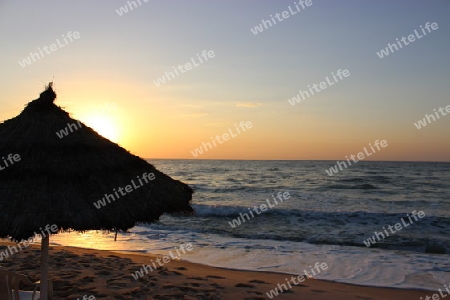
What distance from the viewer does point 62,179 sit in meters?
3.44

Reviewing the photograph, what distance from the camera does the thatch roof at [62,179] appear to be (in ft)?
10.8

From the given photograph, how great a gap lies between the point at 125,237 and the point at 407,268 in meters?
7.74

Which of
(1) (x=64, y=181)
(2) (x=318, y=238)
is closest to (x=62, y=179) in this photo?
(1) (x=64, y=181)

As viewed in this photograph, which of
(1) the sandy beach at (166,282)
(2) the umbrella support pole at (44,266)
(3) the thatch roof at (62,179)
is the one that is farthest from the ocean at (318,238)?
(3) the thatch roof at (62,179)

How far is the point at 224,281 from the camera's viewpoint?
23.1 ft

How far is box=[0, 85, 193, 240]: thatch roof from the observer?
10.8 feet

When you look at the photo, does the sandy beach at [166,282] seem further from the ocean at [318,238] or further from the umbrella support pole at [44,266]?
the umbrella support pole at [44,266]

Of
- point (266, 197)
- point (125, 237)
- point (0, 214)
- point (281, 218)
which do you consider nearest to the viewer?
point (0, 214)

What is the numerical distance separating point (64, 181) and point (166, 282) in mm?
3836

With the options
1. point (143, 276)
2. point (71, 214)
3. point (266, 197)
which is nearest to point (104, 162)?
point (71, 214)

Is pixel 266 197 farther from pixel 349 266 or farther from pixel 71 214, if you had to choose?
pixel 71 214

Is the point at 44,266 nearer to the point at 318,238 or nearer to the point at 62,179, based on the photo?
the point at 62,179

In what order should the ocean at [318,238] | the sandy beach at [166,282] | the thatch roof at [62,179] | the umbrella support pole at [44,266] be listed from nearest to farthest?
1. the thatch roof at [62,179]
2. the umbrella support pole at [44,266]
3. the sandy beach at [166,282]
4. the ocean at [318,238]

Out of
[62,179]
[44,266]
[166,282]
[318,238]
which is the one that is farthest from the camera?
[318,238]
